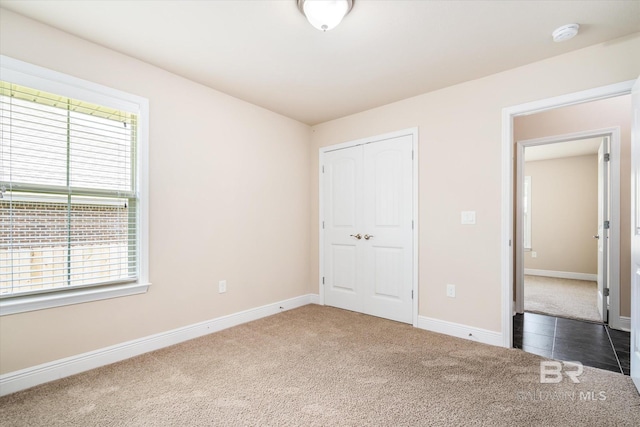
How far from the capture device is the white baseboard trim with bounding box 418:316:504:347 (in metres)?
2.81

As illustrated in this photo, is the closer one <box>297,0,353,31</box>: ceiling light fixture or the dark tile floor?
<box>297,0,353,31</box>: ceiling light fixture

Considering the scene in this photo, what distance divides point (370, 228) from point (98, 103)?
2832mm

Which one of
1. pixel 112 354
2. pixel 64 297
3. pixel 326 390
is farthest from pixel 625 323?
pixel 64 297

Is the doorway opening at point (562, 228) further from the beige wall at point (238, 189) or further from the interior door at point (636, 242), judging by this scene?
the interior door at point (636, 242)

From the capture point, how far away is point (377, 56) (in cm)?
253

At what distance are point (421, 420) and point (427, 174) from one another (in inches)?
88.3

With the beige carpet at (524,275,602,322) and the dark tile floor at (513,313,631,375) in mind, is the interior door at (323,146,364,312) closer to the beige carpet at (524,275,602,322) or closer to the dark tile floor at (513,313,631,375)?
the dark tile floor at (513,313,631,375)

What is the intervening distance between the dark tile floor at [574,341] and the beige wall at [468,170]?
47cm

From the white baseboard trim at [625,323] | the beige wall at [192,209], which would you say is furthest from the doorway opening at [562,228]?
the beige wall at [192,209]

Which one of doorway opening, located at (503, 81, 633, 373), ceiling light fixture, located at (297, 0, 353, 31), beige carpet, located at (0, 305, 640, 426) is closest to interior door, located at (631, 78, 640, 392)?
beige carpet, located at (0, 305, 640, 426)

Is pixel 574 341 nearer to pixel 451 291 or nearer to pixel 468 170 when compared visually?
pixel 451 291

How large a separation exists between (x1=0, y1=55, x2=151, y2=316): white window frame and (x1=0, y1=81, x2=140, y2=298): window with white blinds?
0.14ft

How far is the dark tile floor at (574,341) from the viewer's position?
2.54 metres

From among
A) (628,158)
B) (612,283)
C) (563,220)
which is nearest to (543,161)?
(563,220)
